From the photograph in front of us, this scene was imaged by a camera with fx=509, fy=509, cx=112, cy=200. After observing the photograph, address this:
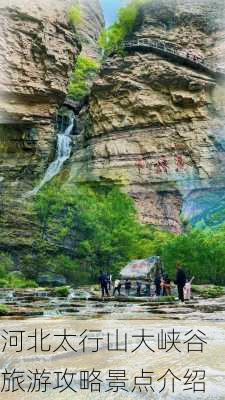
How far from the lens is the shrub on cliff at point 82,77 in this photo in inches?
1880

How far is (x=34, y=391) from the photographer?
4.08m

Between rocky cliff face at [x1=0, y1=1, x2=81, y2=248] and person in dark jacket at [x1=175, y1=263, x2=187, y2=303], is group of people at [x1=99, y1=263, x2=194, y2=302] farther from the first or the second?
rocky cliff face at [x1=0, y1=1, x2=81, y2=248]

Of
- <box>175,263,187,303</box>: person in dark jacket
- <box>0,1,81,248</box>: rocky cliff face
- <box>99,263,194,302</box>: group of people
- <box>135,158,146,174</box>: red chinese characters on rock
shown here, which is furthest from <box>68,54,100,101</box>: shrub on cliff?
<box>175,263,187,303</box>: person in dark jacket

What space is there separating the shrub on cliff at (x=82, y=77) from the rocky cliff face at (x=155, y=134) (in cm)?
733

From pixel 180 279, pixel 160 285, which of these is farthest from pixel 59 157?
pixel 180 279

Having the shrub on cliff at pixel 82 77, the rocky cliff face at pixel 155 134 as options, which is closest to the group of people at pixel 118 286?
the rocky cliff face at pixel 155 134

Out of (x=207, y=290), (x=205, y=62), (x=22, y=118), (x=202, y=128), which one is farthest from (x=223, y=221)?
(x=207, y=290)

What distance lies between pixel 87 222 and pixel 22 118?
13.5 metres

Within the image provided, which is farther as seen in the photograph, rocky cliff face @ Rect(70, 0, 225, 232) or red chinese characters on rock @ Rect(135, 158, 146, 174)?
red chinese characters on rock @ Rect(135, 158, 146, 174)

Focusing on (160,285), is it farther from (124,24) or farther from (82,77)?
(82,77)

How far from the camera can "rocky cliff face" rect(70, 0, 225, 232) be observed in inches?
1459

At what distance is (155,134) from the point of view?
126ft

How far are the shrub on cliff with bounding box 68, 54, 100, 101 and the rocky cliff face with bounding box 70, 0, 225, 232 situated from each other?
7329 mm

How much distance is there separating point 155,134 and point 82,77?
1639 centimetres
